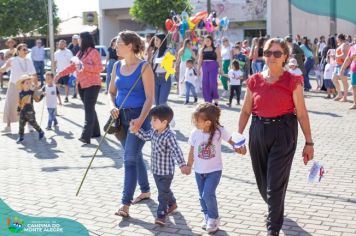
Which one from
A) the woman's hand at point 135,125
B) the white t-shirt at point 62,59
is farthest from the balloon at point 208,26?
the woman's hand at point 135,125

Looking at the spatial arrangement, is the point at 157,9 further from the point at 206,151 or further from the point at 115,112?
the point at 206,151

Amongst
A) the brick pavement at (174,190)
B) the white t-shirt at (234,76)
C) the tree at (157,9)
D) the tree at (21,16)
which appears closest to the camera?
the brick pavement at (174,190)

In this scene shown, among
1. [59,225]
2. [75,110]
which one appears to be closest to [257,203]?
[59,225]

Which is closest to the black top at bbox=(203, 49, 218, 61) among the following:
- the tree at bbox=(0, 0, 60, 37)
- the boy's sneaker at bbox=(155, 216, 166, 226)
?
the boy's sneaker at bbox=(155, 216, 166, 226)

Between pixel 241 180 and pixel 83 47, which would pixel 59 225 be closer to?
pixel 241 180

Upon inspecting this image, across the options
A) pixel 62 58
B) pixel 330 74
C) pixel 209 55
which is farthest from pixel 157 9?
pixel 209 55

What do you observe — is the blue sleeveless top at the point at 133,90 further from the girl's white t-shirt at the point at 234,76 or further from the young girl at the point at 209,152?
the girl's white t-shirt at the point at 234,76

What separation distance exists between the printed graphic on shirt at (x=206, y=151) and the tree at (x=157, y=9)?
28.4 meters

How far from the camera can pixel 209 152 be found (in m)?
4.79

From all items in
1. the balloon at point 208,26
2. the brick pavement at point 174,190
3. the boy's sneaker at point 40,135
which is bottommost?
the brick pavement at point 174,190

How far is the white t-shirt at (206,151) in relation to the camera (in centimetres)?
480

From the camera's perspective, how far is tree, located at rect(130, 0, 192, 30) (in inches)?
1298

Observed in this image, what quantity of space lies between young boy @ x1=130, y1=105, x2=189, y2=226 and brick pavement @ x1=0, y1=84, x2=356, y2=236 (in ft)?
0.86

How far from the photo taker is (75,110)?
45.8 feet
